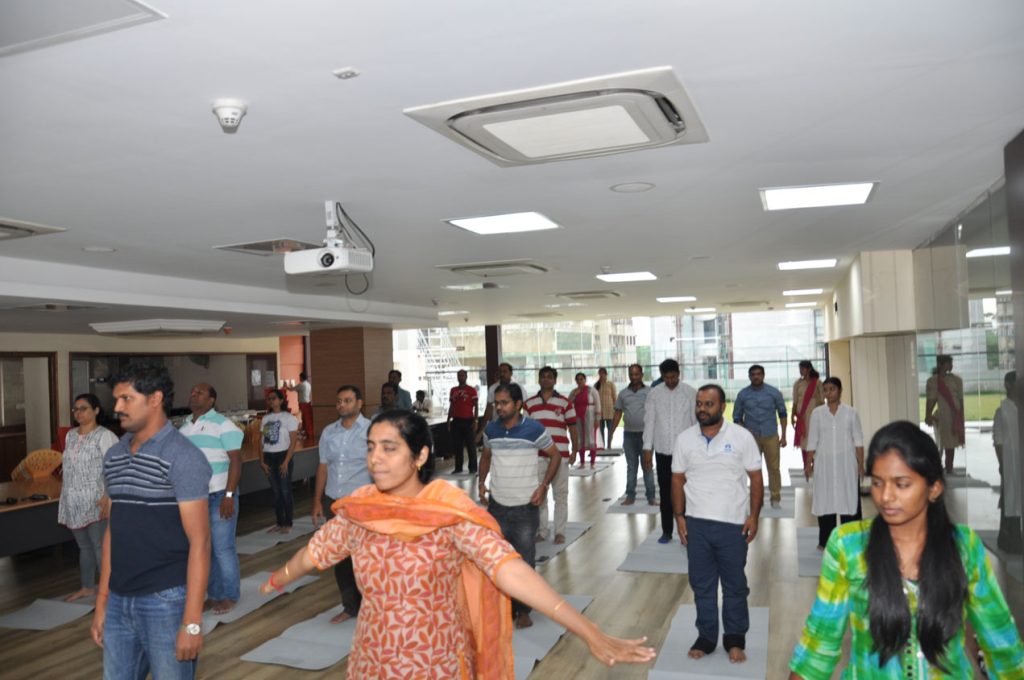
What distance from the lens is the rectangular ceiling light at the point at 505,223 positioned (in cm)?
519

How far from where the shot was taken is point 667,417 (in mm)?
7027

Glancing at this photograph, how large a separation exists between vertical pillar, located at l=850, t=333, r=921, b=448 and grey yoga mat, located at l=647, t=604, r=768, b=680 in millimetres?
4962

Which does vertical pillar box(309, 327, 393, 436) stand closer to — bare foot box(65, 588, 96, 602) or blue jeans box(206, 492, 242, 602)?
bare foot box(65, 588, 96, 602)

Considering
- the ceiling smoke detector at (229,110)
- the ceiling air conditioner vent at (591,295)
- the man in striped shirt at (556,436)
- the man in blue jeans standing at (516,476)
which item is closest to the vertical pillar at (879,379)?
the ceiling air conditioner vent at (591,295)

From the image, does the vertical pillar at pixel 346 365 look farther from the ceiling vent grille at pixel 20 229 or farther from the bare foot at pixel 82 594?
the ceiling vent grille at pixel 20 229

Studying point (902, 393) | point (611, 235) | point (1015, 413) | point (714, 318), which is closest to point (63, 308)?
point (611, 235)

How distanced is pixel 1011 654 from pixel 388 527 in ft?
5.05

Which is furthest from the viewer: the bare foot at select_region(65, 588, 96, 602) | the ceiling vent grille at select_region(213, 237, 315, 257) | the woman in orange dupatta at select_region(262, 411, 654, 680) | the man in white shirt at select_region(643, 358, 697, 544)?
the man in white shirt at select_region(643, 358, 697, 544)

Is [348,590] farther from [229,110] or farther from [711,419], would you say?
[229,110]

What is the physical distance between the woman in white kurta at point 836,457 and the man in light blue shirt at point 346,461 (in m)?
3.38

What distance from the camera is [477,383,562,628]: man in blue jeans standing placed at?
193 inches

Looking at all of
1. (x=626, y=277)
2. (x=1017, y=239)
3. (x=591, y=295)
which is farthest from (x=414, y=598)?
(x=591, y=295)

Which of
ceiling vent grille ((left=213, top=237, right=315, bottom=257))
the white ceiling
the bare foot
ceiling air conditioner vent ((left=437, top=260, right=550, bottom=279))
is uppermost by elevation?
the white ceiling

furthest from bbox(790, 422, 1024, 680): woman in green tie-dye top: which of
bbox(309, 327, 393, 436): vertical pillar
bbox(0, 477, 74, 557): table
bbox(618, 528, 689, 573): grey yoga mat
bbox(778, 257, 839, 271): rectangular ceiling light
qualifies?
bbox(309, 327, 393, 436): vertical pillar
